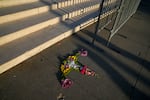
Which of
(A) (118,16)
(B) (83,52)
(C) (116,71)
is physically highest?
(A) (118,16)

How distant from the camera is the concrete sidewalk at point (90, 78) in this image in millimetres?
2732

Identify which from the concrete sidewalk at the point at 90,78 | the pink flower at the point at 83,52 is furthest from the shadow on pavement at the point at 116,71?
the pink flower at the point at 83,52

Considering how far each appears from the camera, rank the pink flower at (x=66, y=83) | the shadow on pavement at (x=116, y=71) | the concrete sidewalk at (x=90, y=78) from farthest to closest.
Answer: the shadow on pavement at (x=116, y=71), the pink flower at (x=66, y=83), the concrete sidewalk at (x=90, y=78)

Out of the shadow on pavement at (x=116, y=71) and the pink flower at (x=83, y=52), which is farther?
the pink flower at (x=83, y=52)

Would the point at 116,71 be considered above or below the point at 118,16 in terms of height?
below

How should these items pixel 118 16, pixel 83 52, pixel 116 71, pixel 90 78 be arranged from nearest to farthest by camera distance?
pixel 90 78 < pixel 116 71 < pixel 83 52 < pixel 118 16

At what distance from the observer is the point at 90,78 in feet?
10.4

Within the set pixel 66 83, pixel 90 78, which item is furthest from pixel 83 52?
pixel 66 83

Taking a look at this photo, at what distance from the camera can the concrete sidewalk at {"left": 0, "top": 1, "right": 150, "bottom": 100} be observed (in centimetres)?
273

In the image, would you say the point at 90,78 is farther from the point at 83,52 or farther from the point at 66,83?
the point at 83,52

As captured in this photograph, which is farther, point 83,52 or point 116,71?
point 83,52

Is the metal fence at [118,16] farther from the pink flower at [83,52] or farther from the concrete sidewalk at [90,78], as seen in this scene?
the pink flower at [83,52]

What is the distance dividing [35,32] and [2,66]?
1.35 metres

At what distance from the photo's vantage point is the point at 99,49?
4.18 m
